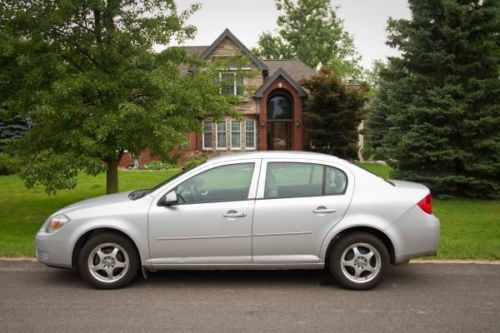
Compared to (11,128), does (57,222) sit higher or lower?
lower

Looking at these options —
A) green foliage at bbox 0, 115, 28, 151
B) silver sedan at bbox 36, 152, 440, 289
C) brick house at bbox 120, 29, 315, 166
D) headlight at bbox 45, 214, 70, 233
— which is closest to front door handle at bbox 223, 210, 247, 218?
silver sedan at bbox 36, 152, 440, 289

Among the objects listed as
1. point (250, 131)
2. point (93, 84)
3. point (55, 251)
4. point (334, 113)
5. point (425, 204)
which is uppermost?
point (334, 113)

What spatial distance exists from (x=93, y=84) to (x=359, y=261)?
19.4 ft

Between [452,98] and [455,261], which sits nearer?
[455,261]

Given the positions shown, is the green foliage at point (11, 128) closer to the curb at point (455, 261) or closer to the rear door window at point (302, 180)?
the rear door window at point (302, 180)

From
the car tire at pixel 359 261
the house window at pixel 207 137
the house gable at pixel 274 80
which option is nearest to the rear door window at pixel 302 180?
the car tire at pixel 359 261

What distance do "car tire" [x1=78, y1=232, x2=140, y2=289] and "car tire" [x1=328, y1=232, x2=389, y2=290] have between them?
7.58 ft

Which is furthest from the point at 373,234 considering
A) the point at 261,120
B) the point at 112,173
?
the point at 261,120

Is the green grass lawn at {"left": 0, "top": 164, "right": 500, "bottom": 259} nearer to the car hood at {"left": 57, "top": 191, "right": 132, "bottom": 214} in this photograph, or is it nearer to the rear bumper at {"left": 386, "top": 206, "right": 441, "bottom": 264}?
the rear bumper at {"left": 386, "top": 206, "right": 441, "bottom": 264}

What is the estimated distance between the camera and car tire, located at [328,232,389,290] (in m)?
5.77

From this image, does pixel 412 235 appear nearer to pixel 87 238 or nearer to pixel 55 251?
pixel 87 238

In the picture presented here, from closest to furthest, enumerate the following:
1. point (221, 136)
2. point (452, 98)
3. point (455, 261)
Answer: point (455, 261) < point (452, 98) < point (221, 136)

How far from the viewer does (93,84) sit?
30.3ft

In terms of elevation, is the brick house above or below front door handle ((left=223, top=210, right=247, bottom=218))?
above
